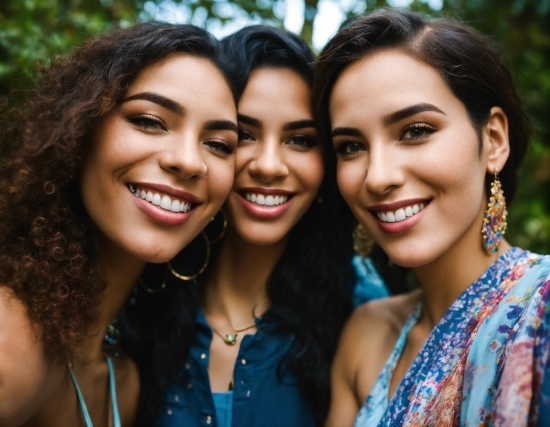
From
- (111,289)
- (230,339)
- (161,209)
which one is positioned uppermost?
(161,209)

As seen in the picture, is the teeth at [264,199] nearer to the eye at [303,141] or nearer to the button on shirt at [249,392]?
the eye at [303,141]

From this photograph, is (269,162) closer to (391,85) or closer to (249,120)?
(249,120)

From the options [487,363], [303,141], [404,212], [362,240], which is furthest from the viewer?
[362,240]

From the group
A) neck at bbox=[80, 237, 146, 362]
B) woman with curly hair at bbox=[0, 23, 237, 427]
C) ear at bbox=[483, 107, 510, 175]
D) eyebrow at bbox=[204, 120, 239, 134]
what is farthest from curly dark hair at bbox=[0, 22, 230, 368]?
ear at bbox=[483, 107, 510, 175]

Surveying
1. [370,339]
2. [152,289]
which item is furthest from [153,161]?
[370,339]

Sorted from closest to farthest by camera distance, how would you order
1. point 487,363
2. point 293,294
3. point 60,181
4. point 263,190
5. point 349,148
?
point 487,363, point 60,181, point 349,148, point 263,190, point 293,294

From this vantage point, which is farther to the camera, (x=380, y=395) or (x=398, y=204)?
(x=380, y=395)

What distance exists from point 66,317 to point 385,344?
131 cm

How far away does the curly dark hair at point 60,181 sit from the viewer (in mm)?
1919

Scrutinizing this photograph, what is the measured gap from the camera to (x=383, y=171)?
2068 millimetres

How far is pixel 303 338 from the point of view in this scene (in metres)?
2.58

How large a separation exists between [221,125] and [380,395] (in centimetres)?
124

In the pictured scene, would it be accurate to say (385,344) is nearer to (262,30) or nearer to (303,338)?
(303,338)

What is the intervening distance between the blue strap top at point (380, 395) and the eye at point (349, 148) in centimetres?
79
